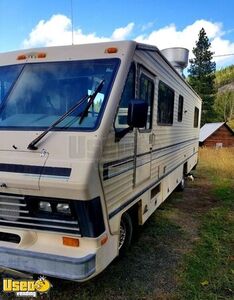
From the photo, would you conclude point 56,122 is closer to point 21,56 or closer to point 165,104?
point 21,56

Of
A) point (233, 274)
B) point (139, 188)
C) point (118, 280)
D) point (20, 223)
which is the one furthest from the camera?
point (139, 188)

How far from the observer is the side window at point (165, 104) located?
5.72 metres

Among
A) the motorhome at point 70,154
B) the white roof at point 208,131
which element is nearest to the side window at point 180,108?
the motorhome at point 70,154

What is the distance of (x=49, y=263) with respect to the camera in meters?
3.09

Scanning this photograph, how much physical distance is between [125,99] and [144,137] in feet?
3.40

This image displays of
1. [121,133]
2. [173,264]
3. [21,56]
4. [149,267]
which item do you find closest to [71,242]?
[121,133]

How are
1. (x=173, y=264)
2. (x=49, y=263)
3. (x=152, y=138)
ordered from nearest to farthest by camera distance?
(x=49, y=263) < (x=173, y=264) < (x=152, y=138)

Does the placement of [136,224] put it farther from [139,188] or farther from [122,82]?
[122,82]

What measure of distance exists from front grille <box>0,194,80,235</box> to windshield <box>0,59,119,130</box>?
2.56 feet

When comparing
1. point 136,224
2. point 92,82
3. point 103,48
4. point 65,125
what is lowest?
point 136,224

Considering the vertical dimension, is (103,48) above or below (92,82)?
above

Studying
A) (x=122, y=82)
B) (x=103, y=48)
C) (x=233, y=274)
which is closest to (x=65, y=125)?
(x=122, y=82)

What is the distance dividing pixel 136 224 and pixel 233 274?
4.64 ft

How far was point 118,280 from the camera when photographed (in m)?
4.08
